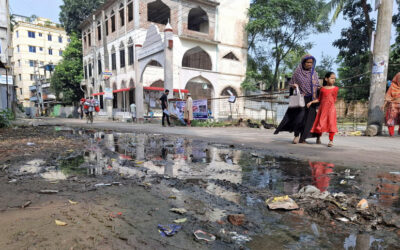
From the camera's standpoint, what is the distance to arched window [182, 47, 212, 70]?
2088cm

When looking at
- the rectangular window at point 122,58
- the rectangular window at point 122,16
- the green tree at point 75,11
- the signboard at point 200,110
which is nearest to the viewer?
the signboard at point 200,110

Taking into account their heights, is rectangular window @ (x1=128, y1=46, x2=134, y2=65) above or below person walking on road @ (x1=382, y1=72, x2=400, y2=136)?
above

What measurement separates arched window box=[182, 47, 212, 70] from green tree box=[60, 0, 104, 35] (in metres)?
14.6

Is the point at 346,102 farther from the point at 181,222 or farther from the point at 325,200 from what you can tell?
the point at 181,222

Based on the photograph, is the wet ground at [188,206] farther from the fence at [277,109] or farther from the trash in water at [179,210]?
the fence at [277,109]

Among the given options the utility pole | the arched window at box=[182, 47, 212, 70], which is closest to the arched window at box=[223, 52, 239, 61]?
the arched window at box=[182, 47, 212, 70]

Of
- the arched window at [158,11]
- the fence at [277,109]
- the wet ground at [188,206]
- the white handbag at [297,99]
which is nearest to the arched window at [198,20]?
the arched window at [158,11]

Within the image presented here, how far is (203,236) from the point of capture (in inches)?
51.1

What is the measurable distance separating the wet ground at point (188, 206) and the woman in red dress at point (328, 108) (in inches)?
70.3

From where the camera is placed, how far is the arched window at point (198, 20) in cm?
2153

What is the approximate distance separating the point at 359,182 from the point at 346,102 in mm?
8527

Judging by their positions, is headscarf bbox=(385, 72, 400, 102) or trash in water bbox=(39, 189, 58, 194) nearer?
trash in water bbox=(39, 189, 58, 194)

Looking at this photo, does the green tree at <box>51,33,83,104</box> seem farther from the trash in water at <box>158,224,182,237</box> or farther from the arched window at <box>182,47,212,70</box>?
the trash in water at <box>158,224,182,237</box>

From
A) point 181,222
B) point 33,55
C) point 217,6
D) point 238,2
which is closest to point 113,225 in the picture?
point 181,222
